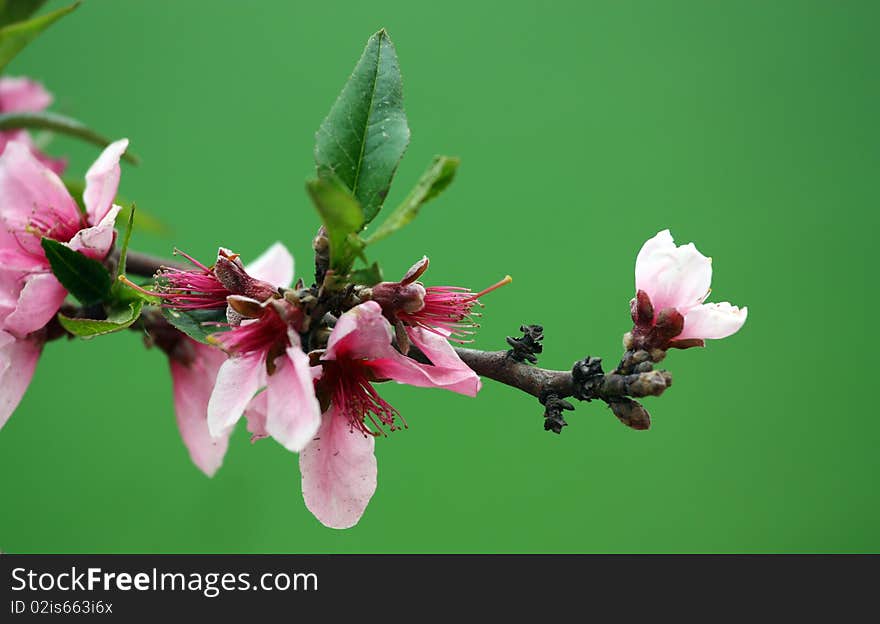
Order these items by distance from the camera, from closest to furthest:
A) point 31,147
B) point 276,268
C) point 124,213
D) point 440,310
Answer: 1. point 440,310
2. point 124,213
3. point 276,268
4. point 31,147

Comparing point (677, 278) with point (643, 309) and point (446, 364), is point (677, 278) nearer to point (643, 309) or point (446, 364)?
point (643, 309)

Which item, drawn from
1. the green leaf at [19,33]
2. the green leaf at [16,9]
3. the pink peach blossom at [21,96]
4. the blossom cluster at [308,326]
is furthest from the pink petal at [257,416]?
the pink peach blossom at [21,96]

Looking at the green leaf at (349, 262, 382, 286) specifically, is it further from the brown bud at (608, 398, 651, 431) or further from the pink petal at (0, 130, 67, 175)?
the pink petal at (0, 130, 67, 175)

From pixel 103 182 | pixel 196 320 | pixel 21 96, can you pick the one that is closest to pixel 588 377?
pixel 196 320

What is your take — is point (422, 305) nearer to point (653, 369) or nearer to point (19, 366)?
point (653, 369)

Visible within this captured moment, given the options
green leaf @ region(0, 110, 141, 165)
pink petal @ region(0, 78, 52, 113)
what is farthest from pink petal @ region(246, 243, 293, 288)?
pink petal @ region(0, 78, 52, 113)

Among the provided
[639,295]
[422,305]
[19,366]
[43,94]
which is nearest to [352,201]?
[422,305]
